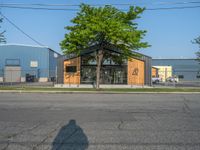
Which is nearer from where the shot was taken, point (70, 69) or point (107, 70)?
point (107, 70)

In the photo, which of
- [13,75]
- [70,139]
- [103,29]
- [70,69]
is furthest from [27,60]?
[70,139]

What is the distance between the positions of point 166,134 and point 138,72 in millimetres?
34247

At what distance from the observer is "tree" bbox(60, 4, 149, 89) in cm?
3262

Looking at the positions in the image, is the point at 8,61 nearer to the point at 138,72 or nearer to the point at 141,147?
the point at 138,72

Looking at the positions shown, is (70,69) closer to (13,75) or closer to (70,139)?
(13,75)

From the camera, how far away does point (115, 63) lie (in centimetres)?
4219

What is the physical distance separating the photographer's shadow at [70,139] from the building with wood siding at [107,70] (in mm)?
32421

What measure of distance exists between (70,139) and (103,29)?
25.5 m


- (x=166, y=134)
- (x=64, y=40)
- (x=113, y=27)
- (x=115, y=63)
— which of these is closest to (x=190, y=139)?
(x=166, y=134)

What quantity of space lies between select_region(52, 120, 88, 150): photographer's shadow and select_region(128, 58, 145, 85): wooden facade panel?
108 ft

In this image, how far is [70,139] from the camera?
7.85 m

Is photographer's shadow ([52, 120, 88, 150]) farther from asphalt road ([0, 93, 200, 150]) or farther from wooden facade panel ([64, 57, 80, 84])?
wooden facade panel ([64, 57, 80, 84])

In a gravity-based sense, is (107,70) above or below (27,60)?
below

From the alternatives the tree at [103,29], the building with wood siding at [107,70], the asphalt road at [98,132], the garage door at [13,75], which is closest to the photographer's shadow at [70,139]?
the asphalt road at [98,132]
